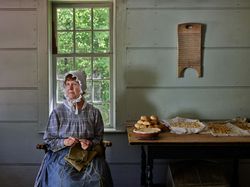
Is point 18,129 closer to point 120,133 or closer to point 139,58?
point 120,133

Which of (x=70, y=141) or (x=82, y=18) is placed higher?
(x=82, y=18)

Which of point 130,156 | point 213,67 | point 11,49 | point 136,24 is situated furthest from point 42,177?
point 213,67

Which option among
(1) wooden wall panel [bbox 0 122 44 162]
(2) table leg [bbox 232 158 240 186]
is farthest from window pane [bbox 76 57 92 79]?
(2) table leg [bbox 232 158 240 186]

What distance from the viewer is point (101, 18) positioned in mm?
3723

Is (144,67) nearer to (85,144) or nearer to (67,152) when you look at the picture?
(85,144)

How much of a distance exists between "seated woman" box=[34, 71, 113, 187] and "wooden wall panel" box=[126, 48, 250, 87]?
651 mm

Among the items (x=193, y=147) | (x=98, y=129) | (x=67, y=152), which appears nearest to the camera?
(x=193, y=147)

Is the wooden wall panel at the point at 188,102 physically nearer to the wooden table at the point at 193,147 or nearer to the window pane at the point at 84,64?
the window pane at the point at 84,64

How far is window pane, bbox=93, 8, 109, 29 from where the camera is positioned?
3.71 m

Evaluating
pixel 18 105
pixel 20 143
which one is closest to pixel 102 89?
pixel 18 105

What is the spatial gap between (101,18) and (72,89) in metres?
1.00

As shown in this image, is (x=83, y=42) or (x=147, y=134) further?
(x=83, y=42)

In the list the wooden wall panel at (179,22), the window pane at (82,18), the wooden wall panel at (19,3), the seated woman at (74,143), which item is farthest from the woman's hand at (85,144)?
the wooden wall panel at (19,3)

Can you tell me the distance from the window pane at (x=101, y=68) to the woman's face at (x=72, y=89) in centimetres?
68
